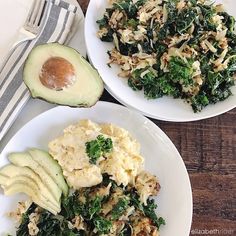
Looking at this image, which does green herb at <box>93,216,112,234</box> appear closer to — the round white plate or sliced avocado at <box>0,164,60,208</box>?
sliced avocado at <box>0,164,60,208</box>

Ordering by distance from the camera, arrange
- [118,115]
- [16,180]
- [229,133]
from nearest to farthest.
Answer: [16,180], [118,115], [229,133]

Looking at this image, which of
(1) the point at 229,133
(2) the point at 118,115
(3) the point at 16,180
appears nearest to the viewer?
(3) the point at 16,180

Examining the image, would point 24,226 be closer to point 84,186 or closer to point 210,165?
point 84,186

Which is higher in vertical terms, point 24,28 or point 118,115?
point 24,28

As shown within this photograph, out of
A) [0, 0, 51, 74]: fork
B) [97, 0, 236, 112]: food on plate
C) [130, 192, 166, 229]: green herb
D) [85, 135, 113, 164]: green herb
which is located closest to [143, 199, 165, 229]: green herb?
[130, 192, 166, 229]: green herb

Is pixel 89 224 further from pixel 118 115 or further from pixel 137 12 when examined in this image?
pixel 137 12

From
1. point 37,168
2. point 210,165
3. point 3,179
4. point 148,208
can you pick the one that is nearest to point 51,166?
point 37,168

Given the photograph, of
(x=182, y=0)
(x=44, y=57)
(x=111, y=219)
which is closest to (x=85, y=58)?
(x=44, y=57)

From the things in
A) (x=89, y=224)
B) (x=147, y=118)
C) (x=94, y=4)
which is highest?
(x=94, y=4)
